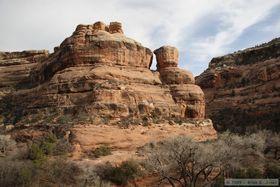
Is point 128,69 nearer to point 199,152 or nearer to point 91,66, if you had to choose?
point 91,66

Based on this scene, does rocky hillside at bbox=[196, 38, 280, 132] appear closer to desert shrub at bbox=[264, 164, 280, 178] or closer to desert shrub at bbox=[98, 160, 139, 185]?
desert shrub at bbox=[264, 164, 280, 178]

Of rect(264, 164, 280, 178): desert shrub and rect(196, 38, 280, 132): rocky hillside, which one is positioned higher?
rect(196, 38, 280, 132): rocky hillside

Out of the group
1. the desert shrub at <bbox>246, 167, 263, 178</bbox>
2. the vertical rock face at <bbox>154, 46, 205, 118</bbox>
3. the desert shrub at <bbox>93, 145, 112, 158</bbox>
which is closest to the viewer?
the desert shrub at <bbox>246, 167, 263, 178</bbox>

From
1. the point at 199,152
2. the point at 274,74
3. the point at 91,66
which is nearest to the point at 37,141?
the point at 91,66

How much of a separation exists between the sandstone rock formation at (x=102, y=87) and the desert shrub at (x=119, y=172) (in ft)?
18.8

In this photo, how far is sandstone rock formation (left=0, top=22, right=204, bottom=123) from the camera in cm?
3481

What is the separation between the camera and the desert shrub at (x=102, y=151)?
99.3 feet

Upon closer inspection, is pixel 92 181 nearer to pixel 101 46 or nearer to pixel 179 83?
pixel 101 46

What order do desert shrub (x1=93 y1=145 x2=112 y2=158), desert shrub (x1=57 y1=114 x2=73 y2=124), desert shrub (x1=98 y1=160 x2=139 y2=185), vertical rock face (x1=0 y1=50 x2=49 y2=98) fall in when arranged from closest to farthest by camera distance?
desert shrub (x1=98 y1=160 x2=139 y2=185), desert shrub (x1=93 y1=145 x2=112 y2=158), desert shrub (x1=57 y1=114 x2=73 y2=124), vertical rock face (x1=0 y1=50 x2=49 y2=98)

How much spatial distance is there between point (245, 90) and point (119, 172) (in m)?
38.8

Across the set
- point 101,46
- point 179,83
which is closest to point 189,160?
point 101,46

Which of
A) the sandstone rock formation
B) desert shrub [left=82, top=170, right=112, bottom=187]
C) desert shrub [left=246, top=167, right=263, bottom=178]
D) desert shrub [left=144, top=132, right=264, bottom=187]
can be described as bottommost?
desert shrub [left=82, top=170, right=112, bottom=187]

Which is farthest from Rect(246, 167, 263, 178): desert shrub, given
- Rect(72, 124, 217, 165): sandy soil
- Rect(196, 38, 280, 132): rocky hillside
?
Rect(196, 38, 280, 132): rocky hillside

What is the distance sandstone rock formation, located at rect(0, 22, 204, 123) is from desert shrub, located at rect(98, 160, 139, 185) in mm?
5726
